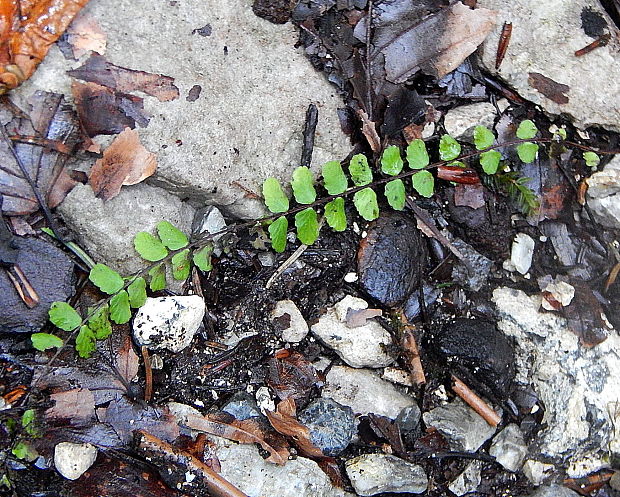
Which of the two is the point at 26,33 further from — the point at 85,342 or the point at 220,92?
the point at 85,342

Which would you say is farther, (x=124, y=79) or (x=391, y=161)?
(x=391, y=161)

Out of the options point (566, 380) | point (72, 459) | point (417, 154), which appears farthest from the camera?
point (566, 380)

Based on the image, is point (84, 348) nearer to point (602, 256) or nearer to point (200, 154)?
point (200, 154)

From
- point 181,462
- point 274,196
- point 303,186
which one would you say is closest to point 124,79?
point 274,196

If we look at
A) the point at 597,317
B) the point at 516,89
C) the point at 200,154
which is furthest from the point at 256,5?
the point at 597,317

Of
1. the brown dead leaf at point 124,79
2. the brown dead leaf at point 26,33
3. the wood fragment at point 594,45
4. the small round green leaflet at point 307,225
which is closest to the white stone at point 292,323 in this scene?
the small round green leaflet at point 307,225

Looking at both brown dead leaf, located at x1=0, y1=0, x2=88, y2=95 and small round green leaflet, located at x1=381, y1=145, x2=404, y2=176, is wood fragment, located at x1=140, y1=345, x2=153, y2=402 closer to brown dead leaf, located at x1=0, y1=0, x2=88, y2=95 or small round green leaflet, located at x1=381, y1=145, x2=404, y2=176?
brown dead leaf, located at x1=0, y1=0, x2=88, y2=95

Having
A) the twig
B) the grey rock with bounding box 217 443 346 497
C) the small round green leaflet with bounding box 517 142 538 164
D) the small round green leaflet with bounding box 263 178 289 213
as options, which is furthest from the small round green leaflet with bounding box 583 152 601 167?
the grey rock with bounding box 217 443 346 497
